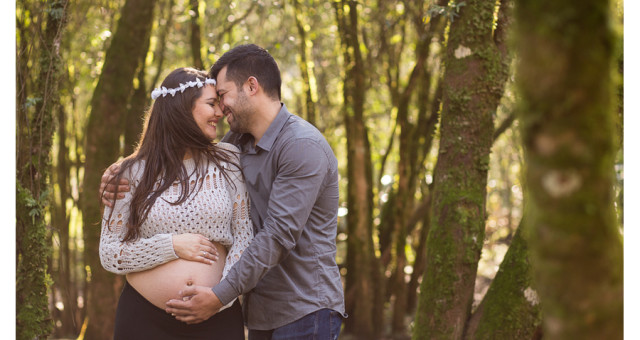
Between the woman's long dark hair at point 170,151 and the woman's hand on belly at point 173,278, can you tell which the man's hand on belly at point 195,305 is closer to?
the woman's hand on belly at point 173,278

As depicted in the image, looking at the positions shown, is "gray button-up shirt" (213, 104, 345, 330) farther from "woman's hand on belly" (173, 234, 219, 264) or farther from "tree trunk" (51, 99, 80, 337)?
"tree trunk" (51, 99, 80, 337)

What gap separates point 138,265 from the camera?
9.09ft

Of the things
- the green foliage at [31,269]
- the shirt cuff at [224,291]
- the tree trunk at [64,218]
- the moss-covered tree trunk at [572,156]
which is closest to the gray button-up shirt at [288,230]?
the shirt cuff at [224,291]

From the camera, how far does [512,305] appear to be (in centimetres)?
330

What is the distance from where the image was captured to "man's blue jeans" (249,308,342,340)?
8.98ft

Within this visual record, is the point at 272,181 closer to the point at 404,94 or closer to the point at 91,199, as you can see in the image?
the point at 91,199

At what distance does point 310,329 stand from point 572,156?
1826 millimetres

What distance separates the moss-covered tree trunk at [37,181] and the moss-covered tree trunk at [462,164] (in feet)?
8.50

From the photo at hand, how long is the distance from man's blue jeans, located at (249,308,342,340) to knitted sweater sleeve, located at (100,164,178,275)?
1.92 feet

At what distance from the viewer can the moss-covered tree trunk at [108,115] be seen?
5074 millimetres

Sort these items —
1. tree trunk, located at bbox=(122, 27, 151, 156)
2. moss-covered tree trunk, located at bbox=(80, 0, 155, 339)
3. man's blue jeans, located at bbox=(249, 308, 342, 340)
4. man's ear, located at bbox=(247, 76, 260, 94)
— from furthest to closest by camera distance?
tree trunk, located at bbox=(122, 27, 151, 156), moss-covered tree trunk, located at bbox=(80, 0, 155, 339), man's ear, located at bbox=(247, 76, 260, 94), man's blue jeans, located at bbox=(249, 308, 342, 340)

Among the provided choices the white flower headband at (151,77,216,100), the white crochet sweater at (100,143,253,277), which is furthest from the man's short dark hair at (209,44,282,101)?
the white crochet sweater at (100,143,253,277)

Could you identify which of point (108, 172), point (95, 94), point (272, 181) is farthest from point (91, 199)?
point (272, 181)
